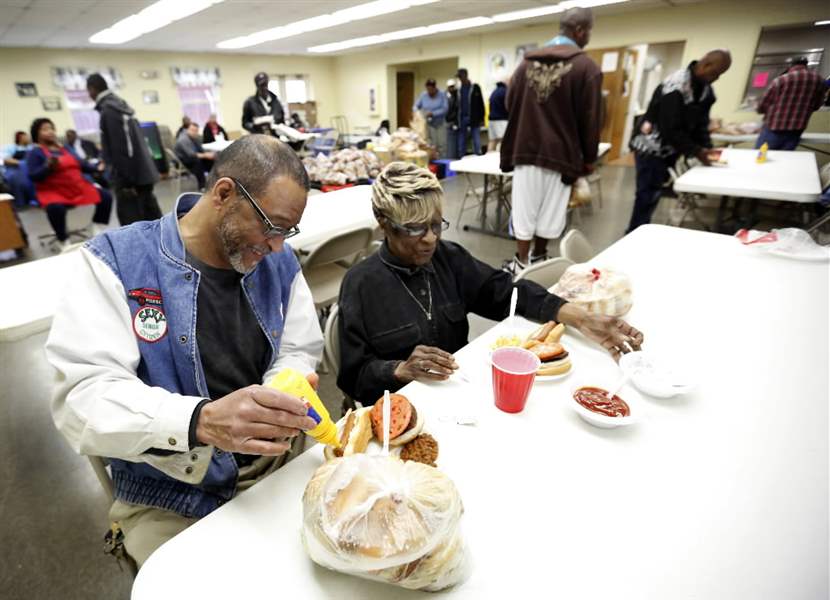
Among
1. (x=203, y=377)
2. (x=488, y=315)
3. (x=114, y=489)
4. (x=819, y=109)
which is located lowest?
(x=114, y=489)

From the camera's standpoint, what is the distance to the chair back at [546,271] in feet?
6.00

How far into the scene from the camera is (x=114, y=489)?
116cm

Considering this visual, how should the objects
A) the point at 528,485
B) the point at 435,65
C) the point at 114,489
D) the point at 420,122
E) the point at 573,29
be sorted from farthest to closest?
the point at 435,65
the point at 420,122
the point at 573,29
the point at 114,489
the point at 528,485

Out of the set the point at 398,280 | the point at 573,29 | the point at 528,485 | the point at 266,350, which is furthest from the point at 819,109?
the point at 266,350

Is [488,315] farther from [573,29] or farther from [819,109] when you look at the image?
[573,29]

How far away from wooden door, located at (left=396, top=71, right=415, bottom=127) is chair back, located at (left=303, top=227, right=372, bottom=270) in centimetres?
1397

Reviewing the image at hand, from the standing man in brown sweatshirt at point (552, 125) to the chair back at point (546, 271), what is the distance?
166cm

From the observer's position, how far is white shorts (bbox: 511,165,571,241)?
11.5 ft

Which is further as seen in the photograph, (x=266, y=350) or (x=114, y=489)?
(x=266, y=350)

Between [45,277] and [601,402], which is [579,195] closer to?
[601,402]

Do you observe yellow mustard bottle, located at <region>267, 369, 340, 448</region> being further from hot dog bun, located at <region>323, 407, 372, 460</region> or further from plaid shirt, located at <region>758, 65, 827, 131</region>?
plaid shirt, located at <region>758, 65, 827, 131</region>

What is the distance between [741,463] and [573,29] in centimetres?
330

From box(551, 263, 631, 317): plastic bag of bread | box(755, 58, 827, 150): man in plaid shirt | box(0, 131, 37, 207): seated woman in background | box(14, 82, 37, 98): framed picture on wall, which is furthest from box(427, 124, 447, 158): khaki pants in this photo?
box(14, 82, 37, 98): framed picture on wall

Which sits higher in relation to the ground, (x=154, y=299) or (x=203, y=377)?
(x=154, y=299)
